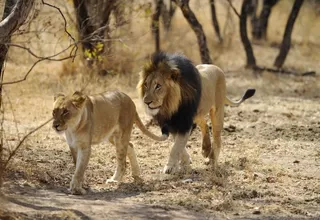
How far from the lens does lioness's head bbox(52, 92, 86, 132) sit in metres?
5.50

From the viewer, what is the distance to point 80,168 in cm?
571

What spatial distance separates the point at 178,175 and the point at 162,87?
77cm

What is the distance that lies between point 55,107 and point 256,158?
104 inches

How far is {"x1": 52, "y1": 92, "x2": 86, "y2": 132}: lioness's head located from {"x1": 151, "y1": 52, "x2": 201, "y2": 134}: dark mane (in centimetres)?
125

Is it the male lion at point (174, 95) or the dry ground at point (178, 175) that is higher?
the male lion at point (174, 95)

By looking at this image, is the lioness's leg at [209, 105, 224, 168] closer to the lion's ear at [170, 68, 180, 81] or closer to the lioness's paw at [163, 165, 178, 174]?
the lioness's paw at [163, 165, 178, 174]

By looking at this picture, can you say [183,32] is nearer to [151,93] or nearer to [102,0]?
[102,0]

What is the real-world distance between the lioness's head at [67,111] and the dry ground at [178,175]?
53 centimetres

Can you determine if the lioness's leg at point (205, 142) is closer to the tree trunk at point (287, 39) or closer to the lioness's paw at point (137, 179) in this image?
the lioness's paw at point (137, 179)

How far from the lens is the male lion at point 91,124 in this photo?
5.57 meters

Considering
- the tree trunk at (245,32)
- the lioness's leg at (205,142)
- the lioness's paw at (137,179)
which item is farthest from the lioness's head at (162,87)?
the tree trunk at (245,32)

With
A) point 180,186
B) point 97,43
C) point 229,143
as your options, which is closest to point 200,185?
point 180,186

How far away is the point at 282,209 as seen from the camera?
5.61 m

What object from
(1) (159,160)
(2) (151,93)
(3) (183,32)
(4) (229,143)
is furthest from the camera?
(3) (183,32)
